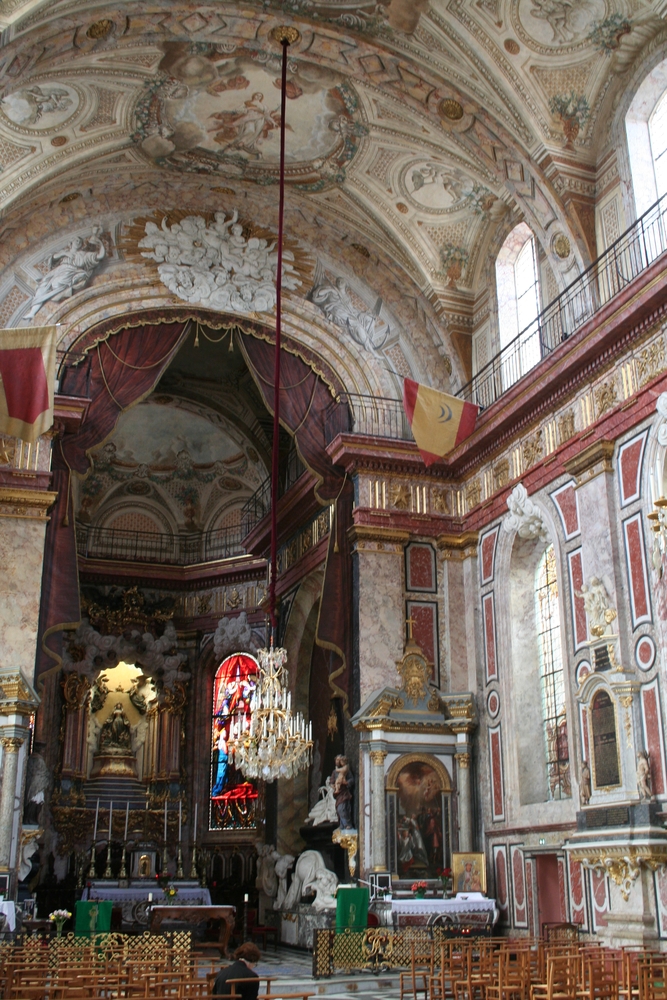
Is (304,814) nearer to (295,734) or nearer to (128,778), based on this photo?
(128,778)

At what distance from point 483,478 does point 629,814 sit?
7.98m

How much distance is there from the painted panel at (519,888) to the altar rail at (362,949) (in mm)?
2155

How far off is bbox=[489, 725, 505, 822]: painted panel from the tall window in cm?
87

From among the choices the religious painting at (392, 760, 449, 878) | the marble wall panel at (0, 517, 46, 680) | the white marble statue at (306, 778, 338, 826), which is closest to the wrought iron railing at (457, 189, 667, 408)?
the religious painting at (392, 760, 449, 878)

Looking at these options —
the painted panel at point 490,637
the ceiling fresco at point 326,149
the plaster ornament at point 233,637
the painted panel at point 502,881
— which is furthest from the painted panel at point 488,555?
the plaster ornament at point 233,637

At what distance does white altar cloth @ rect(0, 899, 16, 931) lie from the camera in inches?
622

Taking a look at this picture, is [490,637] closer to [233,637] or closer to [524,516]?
[524,516]

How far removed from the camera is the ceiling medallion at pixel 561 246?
17797 millimetres

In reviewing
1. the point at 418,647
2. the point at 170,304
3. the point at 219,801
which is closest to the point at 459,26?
the point at 170,304

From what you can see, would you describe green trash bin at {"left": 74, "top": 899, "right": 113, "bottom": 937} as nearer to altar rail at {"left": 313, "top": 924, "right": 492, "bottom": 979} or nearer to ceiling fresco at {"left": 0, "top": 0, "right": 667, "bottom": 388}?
altar rail at {"left": 313, "top": 924, "right": 492, "bottom": 979}

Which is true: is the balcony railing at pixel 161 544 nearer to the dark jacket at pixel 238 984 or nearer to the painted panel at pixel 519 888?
the painted panel at pixel 519 888

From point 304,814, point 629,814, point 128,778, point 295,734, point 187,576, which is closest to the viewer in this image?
point 629,814

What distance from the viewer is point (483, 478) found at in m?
20.5

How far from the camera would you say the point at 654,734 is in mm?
14211
